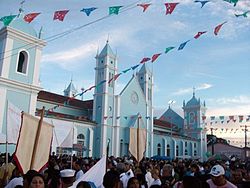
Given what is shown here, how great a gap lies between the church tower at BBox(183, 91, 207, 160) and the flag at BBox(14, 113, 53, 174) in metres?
47.3

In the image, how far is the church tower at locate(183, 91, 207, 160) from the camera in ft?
173

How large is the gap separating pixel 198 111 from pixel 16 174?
4988 cm

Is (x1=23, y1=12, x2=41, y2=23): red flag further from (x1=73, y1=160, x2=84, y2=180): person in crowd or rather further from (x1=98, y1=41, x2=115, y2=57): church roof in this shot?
(x1=98, y1=41, x2=115, y2=57): church roof

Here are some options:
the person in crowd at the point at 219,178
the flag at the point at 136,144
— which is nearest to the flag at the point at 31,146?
the flag at the point at 136,144

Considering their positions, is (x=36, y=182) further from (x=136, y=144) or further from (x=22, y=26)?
(x=22, y=26)

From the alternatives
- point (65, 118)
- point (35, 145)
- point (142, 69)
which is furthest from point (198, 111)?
point (35, 145)

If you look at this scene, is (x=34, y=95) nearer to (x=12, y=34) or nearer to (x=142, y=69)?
(x=12, y=34)

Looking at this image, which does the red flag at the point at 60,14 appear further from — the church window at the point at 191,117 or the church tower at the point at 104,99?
the church window at the point at 191,117

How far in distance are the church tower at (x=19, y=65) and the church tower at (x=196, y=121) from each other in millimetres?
35380

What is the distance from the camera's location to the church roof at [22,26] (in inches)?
919

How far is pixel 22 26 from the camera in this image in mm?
23906

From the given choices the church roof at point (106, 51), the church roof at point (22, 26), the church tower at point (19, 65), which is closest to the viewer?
the church tower at point (19, 65)

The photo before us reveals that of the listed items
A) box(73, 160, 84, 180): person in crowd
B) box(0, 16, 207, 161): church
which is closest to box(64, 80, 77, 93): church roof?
box(0, 16, 207, 161): church

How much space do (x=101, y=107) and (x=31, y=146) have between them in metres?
28.2
